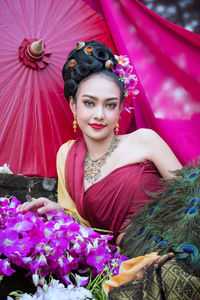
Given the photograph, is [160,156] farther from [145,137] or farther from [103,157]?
[103,157]

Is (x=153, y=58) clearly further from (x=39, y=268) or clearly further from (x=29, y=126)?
(x=39, y=268)

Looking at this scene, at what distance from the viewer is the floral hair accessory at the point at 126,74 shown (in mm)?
2125

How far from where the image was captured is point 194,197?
1365 millimetres

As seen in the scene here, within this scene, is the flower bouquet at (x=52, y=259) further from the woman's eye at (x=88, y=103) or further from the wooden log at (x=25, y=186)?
the woman's eye at (x=88, y=103)

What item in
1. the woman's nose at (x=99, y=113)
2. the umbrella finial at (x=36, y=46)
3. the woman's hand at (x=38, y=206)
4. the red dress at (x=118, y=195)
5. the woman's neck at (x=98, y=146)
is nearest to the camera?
the woman's hand at (x=38, y=206)

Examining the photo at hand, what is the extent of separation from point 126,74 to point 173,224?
1077mm

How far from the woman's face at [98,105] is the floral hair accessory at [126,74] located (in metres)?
0.10

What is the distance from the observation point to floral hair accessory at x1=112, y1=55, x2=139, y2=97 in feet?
6.97

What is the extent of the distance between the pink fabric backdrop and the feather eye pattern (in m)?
0.54

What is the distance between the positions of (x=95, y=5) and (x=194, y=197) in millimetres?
1777

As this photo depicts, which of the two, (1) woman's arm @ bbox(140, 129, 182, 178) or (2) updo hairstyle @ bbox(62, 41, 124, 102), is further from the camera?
(2) updo hairstyle @ bbox(62, 41, 124, 102)

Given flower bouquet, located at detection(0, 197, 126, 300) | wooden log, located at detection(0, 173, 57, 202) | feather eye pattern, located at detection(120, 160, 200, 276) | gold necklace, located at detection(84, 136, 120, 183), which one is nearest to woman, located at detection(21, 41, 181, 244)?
gold necklace, located at detection(84, 136, 120, 183)

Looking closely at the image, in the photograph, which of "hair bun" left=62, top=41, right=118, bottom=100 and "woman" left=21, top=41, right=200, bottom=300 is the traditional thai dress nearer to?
"woman" left=21, top=41, right=200, bottom=300

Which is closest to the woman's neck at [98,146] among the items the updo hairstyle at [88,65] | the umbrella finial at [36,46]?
the updo hairstyle at [88,65]
